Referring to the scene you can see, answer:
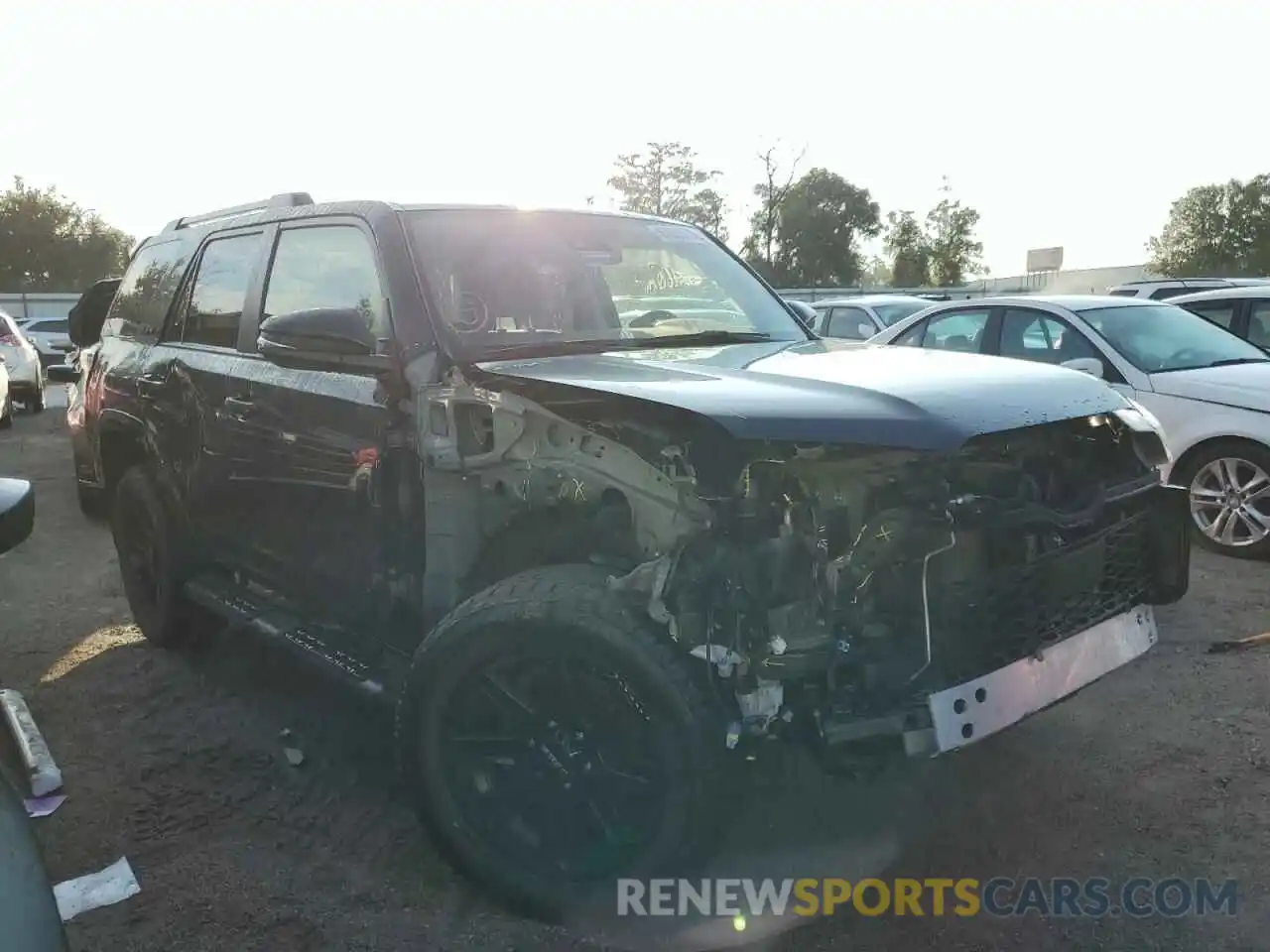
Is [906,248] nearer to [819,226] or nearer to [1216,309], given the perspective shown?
[819,226]

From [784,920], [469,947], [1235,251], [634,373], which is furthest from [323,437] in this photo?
[1235,251]

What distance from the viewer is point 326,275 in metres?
3.63

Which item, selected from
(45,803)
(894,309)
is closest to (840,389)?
(45,803)

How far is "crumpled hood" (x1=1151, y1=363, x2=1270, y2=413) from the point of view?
5.99 metres

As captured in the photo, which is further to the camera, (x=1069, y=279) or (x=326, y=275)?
(x=1069, y=279)

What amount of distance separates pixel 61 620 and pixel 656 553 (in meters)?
3.98

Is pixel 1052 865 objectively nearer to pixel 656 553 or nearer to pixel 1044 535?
pixel 1044 535

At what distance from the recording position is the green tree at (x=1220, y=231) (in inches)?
2303

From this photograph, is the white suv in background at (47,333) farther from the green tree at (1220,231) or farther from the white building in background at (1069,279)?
the green tree at (1220,231)

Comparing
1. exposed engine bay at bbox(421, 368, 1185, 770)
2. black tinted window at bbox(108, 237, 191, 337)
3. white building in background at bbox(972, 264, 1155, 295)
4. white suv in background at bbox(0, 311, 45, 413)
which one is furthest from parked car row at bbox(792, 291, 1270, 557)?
white building in background at bbox(972, 264, 1155, 295)

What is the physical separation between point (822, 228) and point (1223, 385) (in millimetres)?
61342

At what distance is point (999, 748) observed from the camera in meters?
3.71

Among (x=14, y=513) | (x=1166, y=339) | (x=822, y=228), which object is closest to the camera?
(x=14, y=513)

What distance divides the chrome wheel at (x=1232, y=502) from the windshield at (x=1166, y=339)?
73 centimetres
